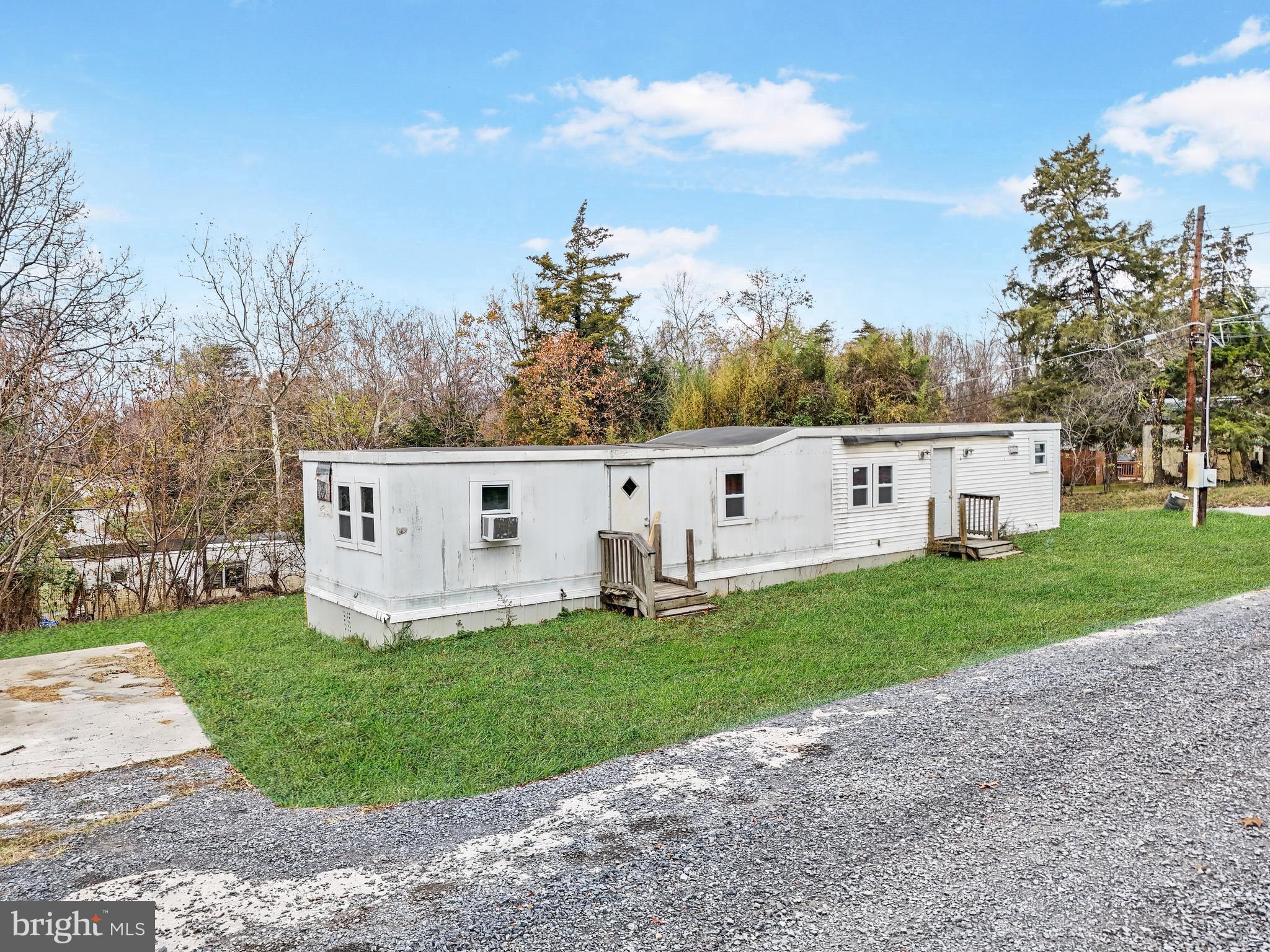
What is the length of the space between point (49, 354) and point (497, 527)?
19.8 ft

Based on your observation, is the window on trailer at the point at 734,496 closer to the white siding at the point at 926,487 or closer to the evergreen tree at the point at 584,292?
the white siding at the point at 926,487

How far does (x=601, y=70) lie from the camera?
1758 cm

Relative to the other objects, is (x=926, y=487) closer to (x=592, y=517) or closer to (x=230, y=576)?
(x=592, y=517)

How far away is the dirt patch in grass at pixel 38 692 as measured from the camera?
7309mm

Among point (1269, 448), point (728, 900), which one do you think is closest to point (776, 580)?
point (728, 900)

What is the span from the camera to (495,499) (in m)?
9.07

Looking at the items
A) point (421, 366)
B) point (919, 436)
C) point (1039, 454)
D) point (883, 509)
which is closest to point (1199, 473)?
point (1039, 454)

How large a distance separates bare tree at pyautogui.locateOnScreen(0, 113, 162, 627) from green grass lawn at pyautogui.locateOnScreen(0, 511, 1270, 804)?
1.72 metres

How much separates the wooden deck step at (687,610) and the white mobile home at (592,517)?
0.46 meters

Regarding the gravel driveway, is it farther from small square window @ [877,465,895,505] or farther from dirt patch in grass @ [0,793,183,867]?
small square window @ [877,465,895,505]

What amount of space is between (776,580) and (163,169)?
16.0 meters

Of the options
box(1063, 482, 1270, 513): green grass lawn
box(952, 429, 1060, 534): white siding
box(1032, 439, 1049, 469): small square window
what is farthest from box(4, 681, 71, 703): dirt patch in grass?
box(1063, 482, 1270, 513): green grass lawn

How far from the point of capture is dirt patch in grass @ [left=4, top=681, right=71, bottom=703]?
24.0ft

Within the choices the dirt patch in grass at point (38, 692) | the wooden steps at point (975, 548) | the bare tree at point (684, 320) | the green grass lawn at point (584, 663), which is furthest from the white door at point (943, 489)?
the bare tree at point (684, 320)
